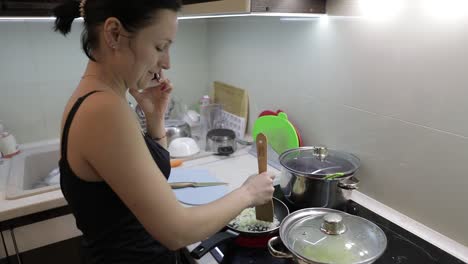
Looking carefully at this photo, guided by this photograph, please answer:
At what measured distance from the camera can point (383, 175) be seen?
1.06 metres

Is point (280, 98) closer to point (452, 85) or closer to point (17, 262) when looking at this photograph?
point (452, 85)

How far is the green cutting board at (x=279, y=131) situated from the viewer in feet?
4.33

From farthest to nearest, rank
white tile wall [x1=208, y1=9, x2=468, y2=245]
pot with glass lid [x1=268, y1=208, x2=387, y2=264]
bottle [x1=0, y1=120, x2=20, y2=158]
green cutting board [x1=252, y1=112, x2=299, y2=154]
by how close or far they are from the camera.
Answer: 1. bottle [x1=0, y1=120, x2=20, y2=158]
2. green cutting board [x1=252, y1=112, x2=299, y2=154]
3. white tile wall [x1=208, y1=9, x2=468, y2=245]
4. pot with glass lid [x1=268, y1=208, x2=387, y2=264]

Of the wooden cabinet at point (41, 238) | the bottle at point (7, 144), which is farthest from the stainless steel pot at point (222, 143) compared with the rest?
the bottle at point (7, 144)

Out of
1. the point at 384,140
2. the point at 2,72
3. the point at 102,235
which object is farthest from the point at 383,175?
the point at 2,72

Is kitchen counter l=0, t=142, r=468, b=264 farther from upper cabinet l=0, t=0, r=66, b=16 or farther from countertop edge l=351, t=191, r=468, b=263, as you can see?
upper cabinet l=0, t=0, r=66, b=16

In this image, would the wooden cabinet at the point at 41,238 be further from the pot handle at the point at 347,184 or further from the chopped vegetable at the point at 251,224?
the pot handle at the point at 347,184

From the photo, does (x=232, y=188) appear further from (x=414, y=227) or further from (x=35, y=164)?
(x=35, y=164)

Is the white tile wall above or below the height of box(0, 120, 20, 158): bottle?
above

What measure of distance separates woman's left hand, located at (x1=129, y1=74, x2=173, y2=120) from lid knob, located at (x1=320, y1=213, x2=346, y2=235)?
0.57 metres

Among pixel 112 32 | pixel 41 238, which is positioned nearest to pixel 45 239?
pixel 41 238

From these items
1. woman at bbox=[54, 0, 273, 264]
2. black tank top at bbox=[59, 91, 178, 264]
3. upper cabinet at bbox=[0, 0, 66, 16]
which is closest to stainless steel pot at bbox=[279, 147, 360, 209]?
woman at bbox=[54, 0, 273, 264]

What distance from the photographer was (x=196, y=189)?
1.19m

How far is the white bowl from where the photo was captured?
1471 mm
